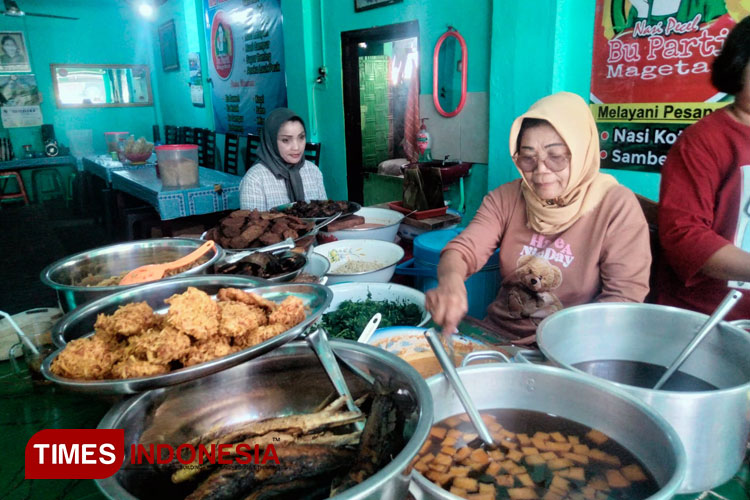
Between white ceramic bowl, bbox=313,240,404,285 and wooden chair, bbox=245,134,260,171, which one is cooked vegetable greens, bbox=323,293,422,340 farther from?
wooden chair, bbox=245,134,260,171

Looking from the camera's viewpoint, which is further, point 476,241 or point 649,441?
point 476,241

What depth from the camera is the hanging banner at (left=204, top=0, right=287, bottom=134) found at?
6121 millimetres

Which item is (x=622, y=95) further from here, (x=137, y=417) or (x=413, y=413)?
(x=137, y=417)

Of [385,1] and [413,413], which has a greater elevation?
[385,1]

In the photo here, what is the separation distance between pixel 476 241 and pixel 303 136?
6.53 ft

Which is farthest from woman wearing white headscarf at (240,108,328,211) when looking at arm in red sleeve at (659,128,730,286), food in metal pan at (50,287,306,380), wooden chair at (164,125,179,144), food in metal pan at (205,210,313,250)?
wooden chair at (164,125,179,144)

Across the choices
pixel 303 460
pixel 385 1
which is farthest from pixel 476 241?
pixel 385 1

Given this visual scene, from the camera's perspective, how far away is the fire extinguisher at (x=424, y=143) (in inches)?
168

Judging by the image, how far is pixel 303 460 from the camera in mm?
737

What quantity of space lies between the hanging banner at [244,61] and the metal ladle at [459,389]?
587cm

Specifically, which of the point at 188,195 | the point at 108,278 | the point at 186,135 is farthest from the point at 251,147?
the point at 108,278

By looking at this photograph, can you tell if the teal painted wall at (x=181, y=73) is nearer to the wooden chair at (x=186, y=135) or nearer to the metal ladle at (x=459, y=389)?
the wooden chair at (x=186, y=135)

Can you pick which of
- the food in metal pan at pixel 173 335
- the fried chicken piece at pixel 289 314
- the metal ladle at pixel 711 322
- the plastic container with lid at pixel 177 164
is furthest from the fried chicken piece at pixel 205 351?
the plastic container with lid at pixel 177 164

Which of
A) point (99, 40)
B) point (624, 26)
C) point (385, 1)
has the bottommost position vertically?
point (624, 26)
